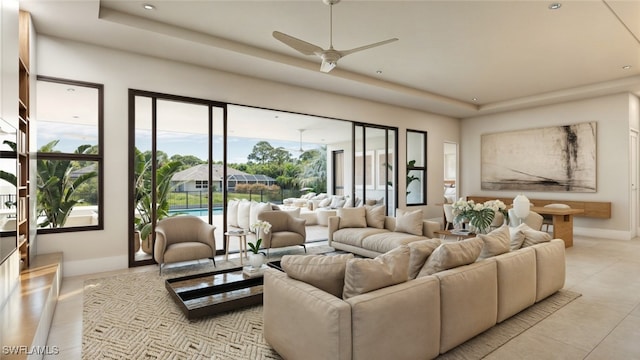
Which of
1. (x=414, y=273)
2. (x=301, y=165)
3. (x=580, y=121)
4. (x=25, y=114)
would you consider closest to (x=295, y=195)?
(x=301, y=165)

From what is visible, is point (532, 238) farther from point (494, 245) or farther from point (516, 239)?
point (494, 245)

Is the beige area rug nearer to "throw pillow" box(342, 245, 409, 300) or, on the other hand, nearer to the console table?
"throw pillow" box(342, 245, 409, 300)

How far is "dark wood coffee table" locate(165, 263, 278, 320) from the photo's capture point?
313 centimetres

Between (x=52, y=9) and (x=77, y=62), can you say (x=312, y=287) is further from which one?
(x=77, y=62)

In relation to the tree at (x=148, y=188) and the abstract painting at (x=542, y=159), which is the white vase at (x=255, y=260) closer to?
the tree at (x=148, y=188)

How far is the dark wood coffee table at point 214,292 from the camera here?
3135mm

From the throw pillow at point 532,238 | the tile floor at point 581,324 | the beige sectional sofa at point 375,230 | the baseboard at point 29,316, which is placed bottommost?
the tile floor at point 581,324

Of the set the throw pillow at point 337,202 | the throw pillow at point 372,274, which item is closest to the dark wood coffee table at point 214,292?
the throw pillow at point 372,274

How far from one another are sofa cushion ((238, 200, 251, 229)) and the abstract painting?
659 centimetres

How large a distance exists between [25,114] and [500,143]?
390 inches

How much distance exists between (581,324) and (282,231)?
14.0 ft

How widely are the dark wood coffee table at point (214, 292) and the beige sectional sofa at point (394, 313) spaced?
811 mm

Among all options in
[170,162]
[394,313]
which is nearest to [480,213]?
[394,313]

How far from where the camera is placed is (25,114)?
3.85 m
